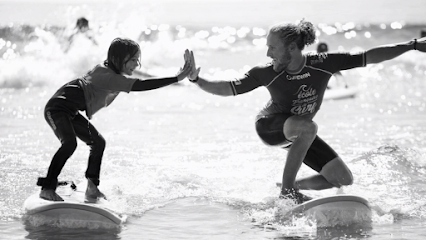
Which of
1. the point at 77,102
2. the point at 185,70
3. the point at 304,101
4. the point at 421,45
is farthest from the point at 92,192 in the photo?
the point at 421,45

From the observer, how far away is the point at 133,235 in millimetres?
4816

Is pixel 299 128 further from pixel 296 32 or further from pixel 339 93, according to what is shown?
Answer: pixel 339 93

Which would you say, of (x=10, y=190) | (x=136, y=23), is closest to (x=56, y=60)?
(x=136, y=23)

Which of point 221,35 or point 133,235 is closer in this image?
point 133,235

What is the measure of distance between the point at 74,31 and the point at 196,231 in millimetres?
14995

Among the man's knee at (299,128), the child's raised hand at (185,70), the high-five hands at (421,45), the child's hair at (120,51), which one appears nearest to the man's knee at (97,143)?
the child's hair at (120,51)

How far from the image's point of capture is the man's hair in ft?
16.5

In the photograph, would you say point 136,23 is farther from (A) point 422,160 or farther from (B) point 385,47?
(B) point 385,47

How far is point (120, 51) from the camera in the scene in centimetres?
507

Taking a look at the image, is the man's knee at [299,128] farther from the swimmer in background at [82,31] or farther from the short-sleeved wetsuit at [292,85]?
the swimmer in background at [82,31]

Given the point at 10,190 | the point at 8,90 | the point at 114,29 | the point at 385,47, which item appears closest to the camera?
the point at 385,47

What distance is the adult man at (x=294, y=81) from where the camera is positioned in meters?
5.07

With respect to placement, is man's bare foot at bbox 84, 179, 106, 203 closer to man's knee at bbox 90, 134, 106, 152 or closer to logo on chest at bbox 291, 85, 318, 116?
man's knee at bbox 90, 134, 106, 152

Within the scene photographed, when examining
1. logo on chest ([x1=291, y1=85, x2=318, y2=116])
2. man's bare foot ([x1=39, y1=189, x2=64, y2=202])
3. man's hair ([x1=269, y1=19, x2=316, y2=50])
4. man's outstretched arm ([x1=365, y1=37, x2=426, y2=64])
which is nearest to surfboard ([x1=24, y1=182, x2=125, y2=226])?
man's bare foot ([x1=39, y1=189, x2=64, y2=202])
